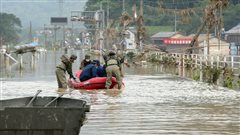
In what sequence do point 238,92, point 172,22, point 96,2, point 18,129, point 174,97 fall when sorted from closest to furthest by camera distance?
point 18,129 → point 174,97 → point 238,92 → point 172,22 → point 96,2

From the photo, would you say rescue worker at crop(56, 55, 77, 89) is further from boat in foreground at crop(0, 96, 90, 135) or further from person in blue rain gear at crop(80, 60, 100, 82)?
boat in foreground at crop(0, 96, 90, 135)

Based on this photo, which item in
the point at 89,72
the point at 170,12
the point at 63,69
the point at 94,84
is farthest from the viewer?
the point at 170,12

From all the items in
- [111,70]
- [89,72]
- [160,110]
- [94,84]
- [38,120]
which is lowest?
[160,110]

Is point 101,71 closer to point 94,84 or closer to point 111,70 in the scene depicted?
point 94,84

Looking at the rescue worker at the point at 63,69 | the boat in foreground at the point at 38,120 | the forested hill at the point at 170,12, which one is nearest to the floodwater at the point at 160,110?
the rescue worker at the point at 63,69

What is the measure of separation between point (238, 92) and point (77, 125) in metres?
15.6

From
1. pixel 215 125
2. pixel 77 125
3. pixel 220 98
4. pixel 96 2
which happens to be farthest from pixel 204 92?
pixel 96 2

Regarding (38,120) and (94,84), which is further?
(94,84)

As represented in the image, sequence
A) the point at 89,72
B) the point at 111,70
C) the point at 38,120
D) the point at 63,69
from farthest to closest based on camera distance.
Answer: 1. the point at 89,72
2. the point at 63,69
3. the point at 111,70
4. the point at 38,120

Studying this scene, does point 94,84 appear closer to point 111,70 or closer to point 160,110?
point 111,70

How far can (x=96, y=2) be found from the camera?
570 ft

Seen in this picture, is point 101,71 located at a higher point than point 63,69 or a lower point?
lower

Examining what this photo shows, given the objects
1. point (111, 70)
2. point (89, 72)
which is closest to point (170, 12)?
point (89, 72)

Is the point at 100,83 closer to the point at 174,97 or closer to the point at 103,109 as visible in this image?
the point at 174,97
